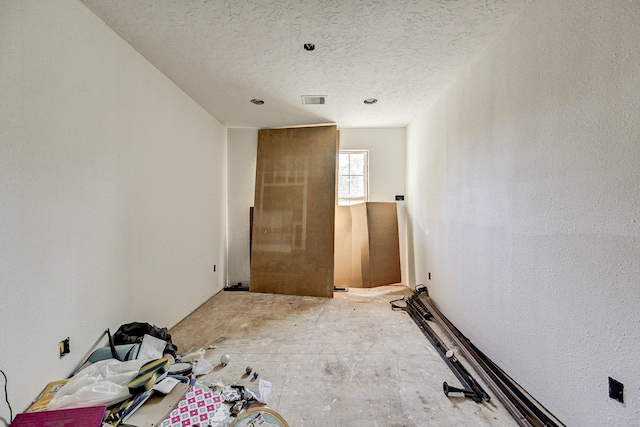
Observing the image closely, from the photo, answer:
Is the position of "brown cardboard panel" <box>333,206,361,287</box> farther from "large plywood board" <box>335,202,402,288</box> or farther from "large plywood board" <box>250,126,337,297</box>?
"large plywood board" <box>250,126,337,297</box>

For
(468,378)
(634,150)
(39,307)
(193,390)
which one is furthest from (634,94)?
(39,307)

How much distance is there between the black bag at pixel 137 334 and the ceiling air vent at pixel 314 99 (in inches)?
113

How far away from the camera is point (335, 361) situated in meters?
2.20

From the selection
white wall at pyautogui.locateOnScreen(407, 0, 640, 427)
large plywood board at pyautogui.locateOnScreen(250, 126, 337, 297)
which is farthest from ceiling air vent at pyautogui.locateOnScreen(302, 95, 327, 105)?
white wall at pyautogui.locateOnScreen(407, 0, 640, 427)

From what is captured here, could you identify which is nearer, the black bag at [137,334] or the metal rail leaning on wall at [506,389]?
the metal rail leaning on wall at [506,389]

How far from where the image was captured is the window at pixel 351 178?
4.58 m

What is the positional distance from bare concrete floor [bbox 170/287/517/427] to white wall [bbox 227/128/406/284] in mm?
1054

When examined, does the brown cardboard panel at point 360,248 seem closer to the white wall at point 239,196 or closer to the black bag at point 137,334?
the white wall at point 239,196

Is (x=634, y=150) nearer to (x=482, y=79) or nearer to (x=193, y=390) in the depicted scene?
(x=482, y=79)

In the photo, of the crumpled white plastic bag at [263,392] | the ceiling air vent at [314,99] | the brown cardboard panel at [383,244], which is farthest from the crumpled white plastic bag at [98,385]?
the brown cardboard panel at [383,244]

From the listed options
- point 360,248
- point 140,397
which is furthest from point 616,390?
point 360,248

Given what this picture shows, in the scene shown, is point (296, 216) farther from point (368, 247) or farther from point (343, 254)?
point (368, 247)

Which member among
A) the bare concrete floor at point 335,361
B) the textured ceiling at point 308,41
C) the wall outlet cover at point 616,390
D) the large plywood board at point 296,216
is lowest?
the bare concrete floor at point 335,361

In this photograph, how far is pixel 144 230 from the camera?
7.85ft
